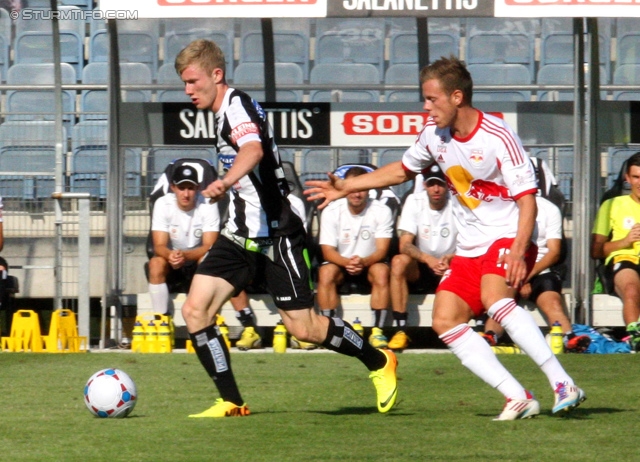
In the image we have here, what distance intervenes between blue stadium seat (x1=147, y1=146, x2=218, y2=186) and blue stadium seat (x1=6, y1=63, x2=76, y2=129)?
98 centimetres

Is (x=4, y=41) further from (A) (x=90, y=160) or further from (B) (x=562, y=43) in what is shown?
(B) (x=562, y=43)

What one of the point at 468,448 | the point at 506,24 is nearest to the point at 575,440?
the point at 468,448

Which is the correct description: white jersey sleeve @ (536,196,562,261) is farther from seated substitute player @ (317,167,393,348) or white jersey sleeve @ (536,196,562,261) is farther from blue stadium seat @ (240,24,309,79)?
blue stadium seat @ (240,24,309,79)

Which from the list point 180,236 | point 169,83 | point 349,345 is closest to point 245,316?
point 180,236

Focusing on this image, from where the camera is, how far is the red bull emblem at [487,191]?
590cm

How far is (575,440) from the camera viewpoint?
506cm

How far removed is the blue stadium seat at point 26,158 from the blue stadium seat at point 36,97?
11 centimetres

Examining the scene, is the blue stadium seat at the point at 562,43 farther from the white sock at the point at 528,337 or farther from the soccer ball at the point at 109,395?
the soccer ball at the point at 109,395

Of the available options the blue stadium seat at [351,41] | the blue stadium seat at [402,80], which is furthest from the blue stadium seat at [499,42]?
the blue stadium seat at [351,41]

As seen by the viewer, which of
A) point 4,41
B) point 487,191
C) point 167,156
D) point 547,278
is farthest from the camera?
point 4,41

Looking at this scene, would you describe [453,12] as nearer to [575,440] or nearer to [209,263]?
[209,263]

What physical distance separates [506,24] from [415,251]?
2.90 m

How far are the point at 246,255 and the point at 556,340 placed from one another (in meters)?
4.58

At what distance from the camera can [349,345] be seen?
6449mm
